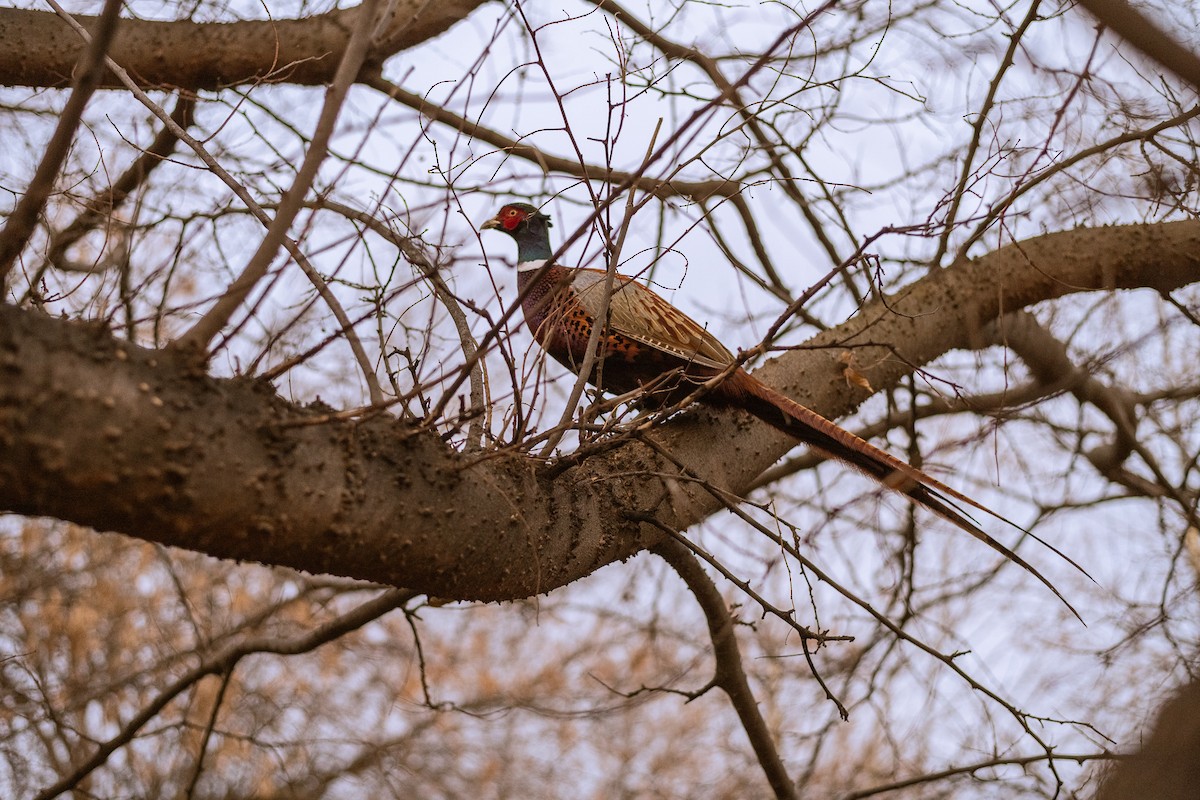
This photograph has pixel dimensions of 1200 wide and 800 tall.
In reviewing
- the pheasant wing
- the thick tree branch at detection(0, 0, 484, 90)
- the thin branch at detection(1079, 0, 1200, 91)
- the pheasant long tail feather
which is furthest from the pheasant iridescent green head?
the thin branch at detection(1079, 0, 1200, 91)

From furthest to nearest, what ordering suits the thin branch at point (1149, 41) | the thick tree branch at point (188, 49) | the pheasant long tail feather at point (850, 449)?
1. the thick tree branch at point (188, 49)
2. the pheasant long tail feather at point (850, 449)
3. the thin branch at point (1149, 41)

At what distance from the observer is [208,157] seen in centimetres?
226

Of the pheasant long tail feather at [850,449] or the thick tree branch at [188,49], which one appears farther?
the thick tree branch at [188,49]

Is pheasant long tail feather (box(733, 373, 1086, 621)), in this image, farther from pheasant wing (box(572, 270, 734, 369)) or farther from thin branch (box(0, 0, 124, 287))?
thin branch (box(0, 0, 124, 287))

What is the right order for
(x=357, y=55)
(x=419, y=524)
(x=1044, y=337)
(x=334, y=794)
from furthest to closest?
1. (x=334, y=794)
2. (x=1044, y=337)
3. (x=419, y=524)
4. (x=357, y=55)

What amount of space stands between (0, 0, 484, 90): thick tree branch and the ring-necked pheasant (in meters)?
1.09

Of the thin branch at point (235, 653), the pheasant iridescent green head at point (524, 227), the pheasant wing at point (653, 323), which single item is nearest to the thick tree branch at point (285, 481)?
the pheasant wing at point (653, 323)

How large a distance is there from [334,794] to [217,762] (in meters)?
0.90

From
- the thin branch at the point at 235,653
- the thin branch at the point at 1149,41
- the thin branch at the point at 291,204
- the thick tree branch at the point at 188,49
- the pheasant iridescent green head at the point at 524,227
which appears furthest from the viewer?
the pheasant iridescent green head at the point at 524,227

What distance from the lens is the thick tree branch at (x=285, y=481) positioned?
1362 mm

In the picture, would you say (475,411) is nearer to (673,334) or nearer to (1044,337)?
(673,334)

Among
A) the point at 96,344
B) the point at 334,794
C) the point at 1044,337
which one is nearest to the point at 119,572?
the point at 334,794

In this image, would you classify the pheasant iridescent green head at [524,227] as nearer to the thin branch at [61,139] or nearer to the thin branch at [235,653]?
the thin branch at [235,653]

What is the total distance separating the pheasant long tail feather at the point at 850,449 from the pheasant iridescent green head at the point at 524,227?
1486 millimetres
